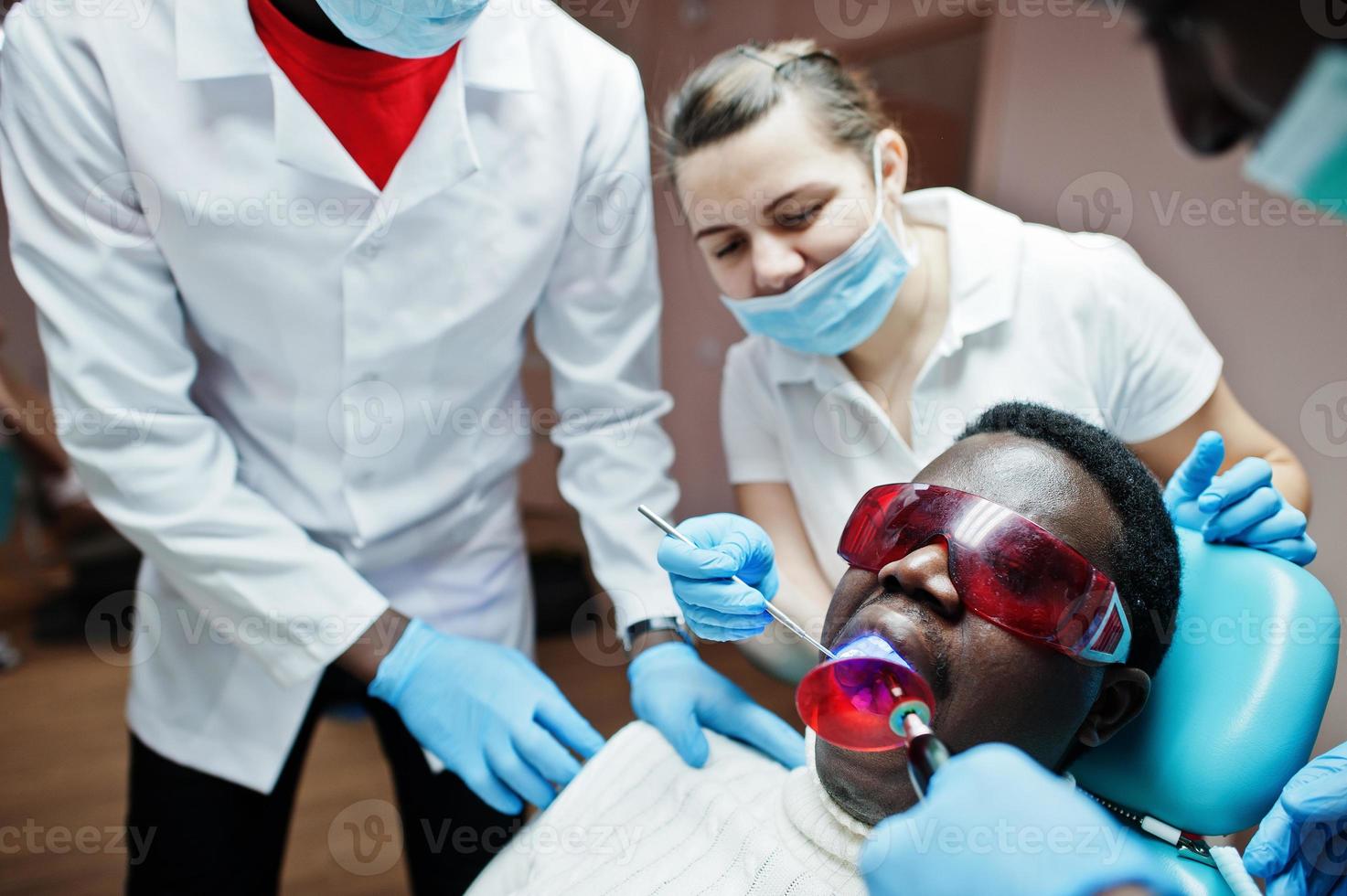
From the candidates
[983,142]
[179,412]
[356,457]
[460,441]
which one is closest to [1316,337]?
[983,142]

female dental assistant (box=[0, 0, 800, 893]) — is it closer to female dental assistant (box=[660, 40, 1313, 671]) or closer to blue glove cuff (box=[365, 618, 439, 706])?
blue glove cuff (box=[365, 618, 439, 706])

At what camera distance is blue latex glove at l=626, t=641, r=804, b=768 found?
1.33 metres

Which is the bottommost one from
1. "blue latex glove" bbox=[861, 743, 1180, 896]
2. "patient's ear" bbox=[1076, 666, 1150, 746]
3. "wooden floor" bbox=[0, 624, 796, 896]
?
"wooden floor" bbox=[0, 624, 796, 896]

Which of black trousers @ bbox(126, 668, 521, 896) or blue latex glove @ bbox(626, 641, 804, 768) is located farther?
black trousers @ bbox(126, 668, 521, 896)

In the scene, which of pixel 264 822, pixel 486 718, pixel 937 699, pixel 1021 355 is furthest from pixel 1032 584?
pixel 264 822

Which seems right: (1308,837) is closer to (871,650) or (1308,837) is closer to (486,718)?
(871,650)

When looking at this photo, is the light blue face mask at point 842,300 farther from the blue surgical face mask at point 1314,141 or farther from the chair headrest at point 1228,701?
the blue surgical face mask at point 1314,141

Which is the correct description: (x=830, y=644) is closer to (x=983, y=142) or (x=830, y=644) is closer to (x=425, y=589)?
(x=425, y=589)

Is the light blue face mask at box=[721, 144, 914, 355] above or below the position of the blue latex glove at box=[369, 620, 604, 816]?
above

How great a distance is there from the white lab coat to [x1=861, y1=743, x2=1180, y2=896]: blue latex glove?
33.5 inches

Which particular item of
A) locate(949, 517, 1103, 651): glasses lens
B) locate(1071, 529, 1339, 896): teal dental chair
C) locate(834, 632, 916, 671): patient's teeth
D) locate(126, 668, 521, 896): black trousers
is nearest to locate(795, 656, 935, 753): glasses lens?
locate(834, 632, 916, 671): patient's teeth

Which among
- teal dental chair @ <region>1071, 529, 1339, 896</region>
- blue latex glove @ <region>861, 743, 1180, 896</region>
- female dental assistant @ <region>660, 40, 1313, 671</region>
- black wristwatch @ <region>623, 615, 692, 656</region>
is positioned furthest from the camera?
black wristwatch @ <region>623, 615, 692, 656</region>

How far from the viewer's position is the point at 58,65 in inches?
45.3

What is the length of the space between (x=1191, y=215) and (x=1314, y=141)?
869 millimetres
